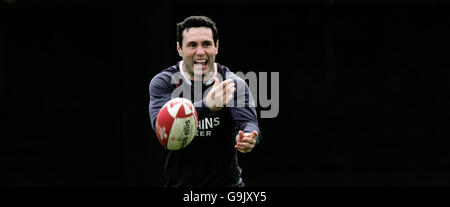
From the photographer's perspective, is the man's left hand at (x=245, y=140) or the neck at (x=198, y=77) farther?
the neck at (x=198, y=77)

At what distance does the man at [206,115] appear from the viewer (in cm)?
494

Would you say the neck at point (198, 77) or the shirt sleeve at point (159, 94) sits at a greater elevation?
the neck at point (198, 77)

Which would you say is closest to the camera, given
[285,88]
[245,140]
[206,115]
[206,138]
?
[245,140]

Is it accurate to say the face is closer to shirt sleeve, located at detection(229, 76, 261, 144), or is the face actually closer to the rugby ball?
shirt sleeve, located at detection(229, 76, 261, 144)

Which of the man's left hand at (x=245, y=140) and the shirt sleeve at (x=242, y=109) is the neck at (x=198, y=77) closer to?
the shirt sleeve at (x=242, y=109)

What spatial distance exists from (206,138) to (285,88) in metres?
5.98

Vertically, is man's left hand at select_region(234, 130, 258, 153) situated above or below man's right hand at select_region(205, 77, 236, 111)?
below

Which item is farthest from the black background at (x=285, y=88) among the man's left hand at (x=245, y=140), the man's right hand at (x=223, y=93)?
the man's left hand at (x=245, y=140)

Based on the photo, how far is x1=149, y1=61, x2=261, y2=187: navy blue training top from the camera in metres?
4.97

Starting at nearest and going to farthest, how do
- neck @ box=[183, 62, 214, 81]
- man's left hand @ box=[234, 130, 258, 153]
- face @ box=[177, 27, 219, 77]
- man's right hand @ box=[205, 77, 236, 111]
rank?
man's left hand @ box=[234, 130, 258, 153]
man's right hand @ box=[205, 77, 236, 111]
face @ box=[177, 27, 219, 77]
neck @ box=[183, 62, 214, 81]

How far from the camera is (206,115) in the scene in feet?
15.8

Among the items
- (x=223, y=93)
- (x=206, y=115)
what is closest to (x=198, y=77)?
(x=206, y=115)

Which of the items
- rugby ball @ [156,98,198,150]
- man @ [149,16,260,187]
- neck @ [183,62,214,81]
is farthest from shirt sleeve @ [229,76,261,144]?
rugby ball @ [156,98,198,150]

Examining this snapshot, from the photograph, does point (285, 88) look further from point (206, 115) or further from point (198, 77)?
point (206, 115)
